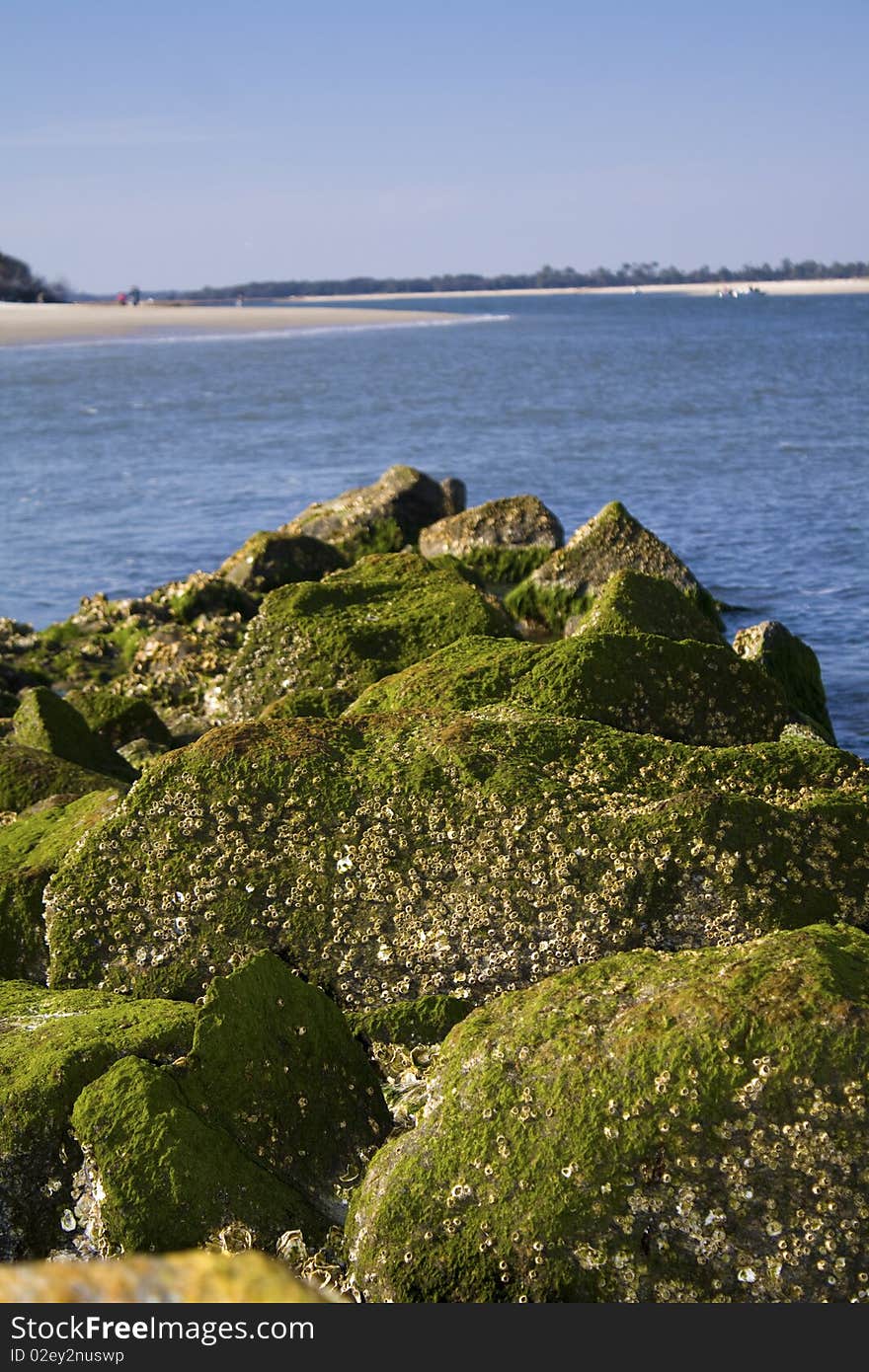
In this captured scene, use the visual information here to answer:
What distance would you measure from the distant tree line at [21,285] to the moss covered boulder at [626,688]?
517cm

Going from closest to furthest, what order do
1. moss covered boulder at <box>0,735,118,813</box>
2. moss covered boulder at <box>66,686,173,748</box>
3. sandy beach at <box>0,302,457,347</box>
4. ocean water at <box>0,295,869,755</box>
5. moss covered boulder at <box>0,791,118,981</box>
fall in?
moss covered boulder at <box>0,791,118,981</box>, moss covered boulder at <box>0,735,118,813</box>, moss covered boulder at <box>66,686,173,748</box>, ocean water at <box>0,295,869,755</box>, sandy beach at <box>0,302,457,347</box>

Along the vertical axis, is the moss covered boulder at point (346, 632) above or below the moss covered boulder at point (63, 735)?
above

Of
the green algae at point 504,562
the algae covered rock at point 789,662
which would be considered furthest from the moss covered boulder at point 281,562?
the algae covered rock at point 789,662

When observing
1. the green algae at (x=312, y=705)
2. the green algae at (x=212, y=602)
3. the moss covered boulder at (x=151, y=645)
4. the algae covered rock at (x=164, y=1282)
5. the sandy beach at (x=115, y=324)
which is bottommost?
the moss covered boulder at (x=151, y=645)

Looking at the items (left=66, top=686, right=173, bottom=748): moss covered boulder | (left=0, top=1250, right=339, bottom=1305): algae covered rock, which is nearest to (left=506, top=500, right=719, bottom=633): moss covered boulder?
(left=66, top=686, right=173, bottom=748): moss covered boulder

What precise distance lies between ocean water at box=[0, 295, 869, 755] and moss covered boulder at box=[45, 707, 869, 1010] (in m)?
9.28

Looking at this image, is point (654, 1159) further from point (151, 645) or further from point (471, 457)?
point (471, 457)

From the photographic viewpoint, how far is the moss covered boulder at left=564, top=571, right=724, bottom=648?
37.2 feet

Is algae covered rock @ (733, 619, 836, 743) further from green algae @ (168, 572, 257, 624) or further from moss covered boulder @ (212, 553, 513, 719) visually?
green algae @ (168, 572, 257, 624)

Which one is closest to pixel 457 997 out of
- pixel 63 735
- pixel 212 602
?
pixel 63 735

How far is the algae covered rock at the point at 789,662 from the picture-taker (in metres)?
→ 13.3

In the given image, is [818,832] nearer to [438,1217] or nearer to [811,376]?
[438,1217]

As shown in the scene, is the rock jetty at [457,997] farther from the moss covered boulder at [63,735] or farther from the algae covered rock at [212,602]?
the algae covered rock at [212,602]

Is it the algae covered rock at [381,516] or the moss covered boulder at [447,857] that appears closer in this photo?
the moss covered boulder at [447,857]
